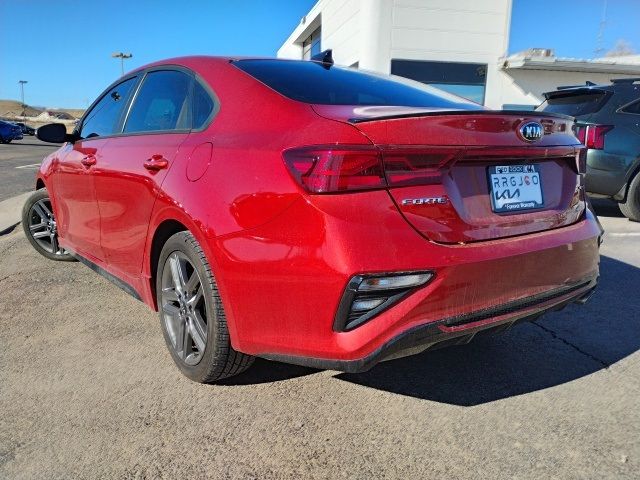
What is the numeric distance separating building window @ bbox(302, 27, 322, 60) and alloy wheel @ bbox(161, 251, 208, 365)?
20.3 meters

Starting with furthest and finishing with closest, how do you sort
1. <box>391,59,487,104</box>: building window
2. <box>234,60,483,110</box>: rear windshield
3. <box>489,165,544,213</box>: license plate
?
<box>391,59,487,104</box>: building window
<box>234,60,483,110</box>: rear windshield
<box>489,165,544,213</box>: license plate

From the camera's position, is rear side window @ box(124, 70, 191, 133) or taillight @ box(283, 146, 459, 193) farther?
rear side window @ box(124, 70, 191, 133)

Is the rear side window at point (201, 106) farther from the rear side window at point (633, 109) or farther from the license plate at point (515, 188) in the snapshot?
the rear side window at point (633, 109)

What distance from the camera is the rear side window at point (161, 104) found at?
2850 mm

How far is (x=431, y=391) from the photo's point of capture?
255cm

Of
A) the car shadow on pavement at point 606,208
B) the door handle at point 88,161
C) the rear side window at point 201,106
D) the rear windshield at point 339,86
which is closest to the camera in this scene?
the rear windshield at point 339,86

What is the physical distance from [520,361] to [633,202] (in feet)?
15.6

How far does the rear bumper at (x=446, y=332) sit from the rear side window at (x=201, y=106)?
1.18m

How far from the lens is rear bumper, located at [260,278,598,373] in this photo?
6.40ft

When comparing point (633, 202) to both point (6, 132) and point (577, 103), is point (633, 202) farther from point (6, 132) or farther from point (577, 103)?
point (6, 132)

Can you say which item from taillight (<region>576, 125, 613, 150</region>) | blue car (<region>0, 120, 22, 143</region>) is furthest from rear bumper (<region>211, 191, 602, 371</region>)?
blue car (<region>0, 120, 22, 143</region>)

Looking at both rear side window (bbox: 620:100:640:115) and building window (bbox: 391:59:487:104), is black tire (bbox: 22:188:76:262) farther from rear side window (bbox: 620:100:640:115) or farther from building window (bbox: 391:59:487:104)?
building window (bbox: 391:59:487:104)

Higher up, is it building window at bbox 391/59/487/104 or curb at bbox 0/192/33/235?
building window at bbox 391/59/487/104

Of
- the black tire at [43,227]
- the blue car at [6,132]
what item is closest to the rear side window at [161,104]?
the black tire at [43,227]
